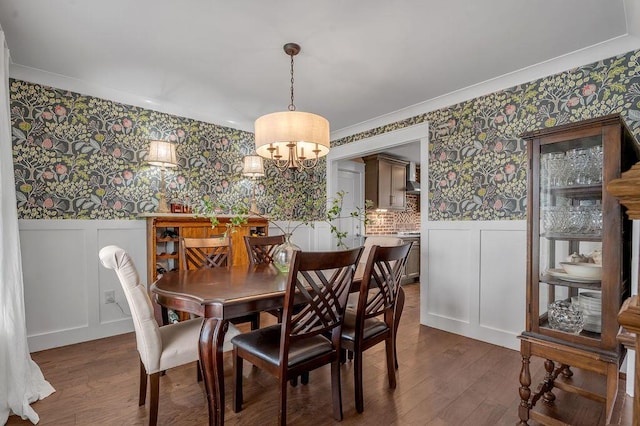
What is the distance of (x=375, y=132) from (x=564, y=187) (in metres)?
2.67

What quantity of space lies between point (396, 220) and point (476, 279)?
11.0ft

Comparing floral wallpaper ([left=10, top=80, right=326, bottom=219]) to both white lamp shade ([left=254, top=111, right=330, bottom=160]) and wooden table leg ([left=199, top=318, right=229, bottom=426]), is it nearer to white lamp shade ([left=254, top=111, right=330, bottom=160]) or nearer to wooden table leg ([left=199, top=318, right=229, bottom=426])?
white lamp shade ([left=254, top=111, right=330, bottom=160])

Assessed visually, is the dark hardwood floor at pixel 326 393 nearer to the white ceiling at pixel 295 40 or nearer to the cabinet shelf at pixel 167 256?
the cabinet shelf at pixel 167 256

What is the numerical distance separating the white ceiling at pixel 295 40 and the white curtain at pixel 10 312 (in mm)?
593

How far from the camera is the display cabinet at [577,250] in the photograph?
1.45m

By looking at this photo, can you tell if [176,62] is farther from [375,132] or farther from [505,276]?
[505,276]

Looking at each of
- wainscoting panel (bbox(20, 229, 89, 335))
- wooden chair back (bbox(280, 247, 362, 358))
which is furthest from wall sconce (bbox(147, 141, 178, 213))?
wooden chair back (bbox(280, 247, 362, 358))

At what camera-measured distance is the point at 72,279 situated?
297 centimetres

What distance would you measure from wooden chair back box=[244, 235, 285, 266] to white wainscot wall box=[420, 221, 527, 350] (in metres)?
1.73

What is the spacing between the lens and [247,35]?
2240mm

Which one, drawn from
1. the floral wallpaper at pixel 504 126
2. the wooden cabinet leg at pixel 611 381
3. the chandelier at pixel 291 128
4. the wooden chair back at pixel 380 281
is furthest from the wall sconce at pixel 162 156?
the wooden cabinet leg at pixel 611 381

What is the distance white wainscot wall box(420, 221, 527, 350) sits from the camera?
9.33ft

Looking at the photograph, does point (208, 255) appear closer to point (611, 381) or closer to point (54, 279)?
point (54, 279)

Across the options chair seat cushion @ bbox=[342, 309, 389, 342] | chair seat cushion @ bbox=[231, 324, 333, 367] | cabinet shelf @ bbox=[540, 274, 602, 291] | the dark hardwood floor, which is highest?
cabinet shelf @ bbox=[540, 274, 602, 291]
